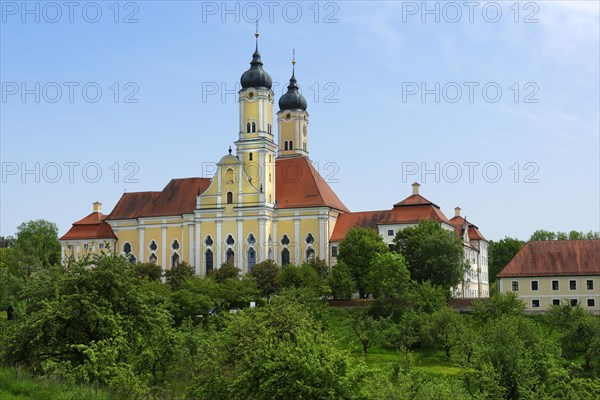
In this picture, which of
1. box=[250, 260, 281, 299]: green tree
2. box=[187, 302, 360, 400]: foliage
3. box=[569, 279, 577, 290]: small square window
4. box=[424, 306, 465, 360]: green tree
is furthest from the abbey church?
box=[187, 302, 360, 400]: foliage

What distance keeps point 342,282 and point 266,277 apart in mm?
9666

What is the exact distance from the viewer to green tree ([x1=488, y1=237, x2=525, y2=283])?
11050 cm

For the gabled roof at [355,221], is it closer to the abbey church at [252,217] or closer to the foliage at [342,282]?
the abbey church at [252,217]

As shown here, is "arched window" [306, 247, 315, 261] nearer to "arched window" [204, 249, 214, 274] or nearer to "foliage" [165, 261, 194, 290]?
"arched window" [204, 249, 214, 274]

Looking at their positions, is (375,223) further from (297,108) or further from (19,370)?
(19,370)

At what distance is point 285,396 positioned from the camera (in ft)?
83.6

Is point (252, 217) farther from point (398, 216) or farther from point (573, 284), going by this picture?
point (573, 284)

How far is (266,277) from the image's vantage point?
7806 cm

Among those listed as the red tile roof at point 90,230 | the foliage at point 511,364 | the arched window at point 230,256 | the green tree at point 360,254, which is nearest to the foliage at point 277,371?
the foliage at point 511,364

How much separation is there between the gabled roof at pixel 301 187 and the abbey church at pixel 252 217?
0.11m

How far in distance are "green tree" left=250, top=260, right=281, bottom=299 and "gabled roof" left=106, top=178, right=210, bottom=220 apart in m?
15.0

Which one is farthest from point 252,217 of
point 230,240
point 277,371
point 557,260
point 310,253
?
point 277,371

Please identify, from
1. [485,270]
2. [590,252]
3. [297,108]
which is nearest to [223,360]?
[590,252]

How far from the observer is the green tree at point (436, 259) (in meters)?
71.1
